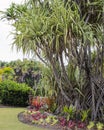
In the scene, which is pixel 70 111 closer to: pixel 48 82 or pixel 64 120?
pixel 64 120

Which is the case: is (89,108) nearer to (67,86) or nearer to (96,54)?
(67,86)

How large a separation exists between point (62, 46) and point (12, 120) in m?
2.35

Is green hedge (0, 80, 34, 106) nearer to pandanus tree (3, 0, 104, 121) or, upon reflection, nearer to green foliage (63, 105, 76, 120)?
pandanus tree (3, 0, 104, 121)

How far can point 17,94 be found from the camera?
39.3ft

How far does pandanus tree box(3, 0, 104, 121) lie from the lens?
25.5 ft

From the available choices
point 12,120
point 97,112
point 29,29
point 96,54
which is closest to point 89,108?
point 97,112

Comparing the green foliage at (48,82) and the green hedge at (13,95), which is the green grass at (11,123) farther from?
the green hedge at (13,95)

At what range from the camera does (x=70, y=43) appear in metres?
7.99

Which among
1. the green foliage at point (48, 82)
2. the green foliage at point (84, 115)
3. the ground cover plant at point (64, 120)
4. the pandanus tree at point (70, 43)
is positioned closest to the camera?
the ground cover plant at point (64, 120)

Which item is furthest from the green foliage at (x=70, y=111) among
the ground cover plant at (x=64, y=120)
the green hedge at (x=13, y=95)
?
the green hedge at (x=13, y=95)

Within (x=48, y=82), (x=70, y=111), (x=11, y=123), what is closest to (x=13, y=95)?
(x=48, y=82)

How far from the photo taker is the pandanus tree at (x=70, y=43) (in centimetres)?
776

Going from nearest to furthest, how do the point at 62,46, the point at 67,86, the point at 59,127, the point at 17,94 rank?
the point at 59,127 < the point at 62,46 < the point at 67,86 < the point at 17,94

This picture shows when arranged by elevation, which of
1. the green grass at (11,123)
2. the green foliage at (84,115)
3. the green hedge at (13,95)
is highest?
the green hedge at (13,95)
